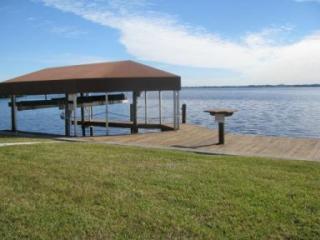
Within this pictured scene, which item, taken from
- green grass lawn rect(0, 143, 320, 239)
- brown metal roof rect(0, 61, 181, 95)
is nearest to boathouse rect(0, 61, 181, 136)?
brown metal roof rect(0, 61, 181, 95)

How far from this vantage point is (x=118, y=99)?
24.2m

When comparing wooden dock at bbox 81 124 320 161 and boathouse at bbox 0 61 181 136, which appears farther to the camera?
boathouse at bbox 0 61 181 136

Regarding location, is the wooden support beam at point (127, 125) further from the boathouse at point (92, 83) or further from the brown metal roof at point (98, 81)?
the brown metal roof at point (98, 81)

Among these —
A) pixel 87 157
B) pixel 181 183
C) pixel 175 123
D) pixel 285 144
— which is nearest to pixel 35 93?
pixel 175 123

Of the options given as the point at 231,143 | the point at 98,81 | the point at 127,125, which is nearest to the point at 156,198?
the point at 231,143

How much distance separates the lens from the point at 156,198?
6.78 meters

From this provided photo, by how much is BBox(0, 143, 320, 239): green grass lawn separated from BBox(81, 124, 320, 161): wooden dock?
167 cm

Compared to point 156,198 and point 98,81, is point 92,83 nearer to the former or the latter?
point 98,81

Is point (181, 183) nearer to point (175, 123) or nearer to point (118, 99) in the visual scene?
point (175, 123)

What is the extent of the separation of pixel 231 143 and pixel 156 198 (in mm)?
7200

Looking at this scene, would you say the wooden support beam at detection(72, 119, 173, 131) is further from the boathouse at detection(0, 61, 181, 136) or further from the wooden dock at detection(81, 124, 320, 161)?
the wooden dock at detection(81, 124, 320, 161)

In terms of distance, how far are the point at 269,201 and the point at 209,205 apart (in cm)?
94

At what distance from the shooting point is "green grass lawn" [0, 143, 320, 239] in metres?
5.49

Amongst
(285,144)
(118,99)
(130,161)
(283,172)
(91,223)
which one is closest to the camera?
(91,223)
